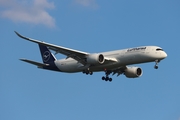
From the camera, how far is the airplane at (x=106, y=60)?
61.9m

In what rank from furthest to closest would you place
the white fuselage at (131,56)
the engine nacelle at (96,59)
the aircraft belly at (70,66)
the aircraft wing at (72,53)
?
the aircraft belly at (70,66) < the aircraft wing at (72,53) < the engine nacelle at (96,59) < the white fuselage at (131,56)

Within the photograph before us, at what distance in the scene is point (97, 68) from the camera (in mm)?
65250

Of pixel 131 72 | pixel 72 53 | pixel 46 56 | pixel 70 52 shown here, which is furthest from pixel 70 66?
pixel 131 72

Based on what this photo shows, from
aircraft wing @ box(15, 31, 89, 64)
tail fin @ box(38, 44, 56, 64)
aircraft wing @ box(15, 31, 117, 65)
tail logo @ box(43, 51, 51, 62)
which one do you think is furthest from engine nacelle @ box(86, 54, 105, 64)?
tail logo @ box(43, 51, 51, 62)

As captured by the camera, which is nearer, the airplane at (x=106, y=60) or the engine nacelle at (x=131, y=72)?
the airplane at (x=106, y=60)

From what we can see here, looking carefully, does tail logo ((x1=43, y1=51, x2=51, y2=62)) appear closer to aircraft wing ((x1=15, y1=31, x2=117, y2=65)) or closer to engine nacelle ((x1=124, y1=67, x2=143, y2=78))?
aircraft wing ((x1=15, y1=31, x2=117, y2=65))

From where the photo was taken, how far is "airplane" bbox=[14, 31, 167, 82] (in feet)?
203

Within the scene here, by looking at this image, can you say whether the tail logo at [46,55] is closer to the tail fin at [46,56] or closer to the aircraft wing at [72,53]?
the tail fin at [46,56]

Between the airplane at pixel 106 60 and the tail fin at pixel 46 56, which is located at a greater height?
the tail fin at pixel 46 56

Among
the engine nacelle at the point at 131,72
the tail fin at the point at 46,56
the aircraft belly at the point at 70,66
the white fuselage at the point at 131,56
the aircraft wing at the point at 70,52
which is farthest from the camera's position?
the tail fin at the point at 46,56

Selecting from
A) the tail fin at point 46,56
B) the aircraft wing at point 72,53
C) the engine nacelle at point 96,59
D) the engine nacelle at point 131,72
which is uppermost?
the tail fin at point 46,56

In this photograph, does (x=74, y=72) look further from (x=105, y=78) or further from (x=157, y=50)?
(x=157, y=50)

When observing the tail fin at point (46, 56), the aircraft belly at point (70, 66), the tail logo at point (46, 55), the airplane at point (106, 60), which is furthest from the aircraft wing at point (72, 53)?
the tail logo at point (46, 55)

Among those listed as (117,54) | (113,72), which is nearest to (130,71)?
(113,72)
